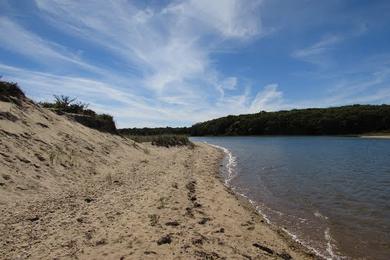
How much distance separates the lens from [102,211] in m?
10.7

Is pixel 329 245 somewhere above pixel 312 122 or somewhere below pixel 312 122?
below

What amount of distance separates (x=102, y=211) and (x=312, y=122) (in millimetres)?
120994

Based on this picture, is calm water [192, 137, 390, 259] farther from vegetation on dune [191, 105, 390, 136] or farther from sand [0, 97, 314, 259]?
vegetation on dune [191, 105, 390, 136]

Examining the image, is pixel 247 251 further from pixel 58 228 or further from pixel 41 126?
pixel 41 126

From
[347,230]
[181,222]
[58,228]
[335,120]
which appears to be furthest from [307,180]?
[335,120]

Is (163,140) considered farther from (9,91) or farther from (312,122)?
(312,122)

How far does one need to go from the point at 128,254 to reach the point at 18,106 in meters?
14.8

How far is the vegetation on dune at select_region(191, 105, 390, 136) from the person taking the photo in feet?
367

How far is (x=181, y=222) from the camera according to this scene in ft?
33.4

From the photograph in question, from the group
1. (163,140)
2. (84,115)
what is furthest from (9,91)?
(163,140)

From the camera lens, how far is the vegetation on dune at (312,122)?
112 m

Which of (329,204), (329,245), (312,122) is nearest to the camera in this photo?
(329,245)

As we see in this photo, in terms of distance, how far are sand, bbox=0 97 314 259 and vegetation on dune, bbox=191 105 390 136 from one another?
345 ft

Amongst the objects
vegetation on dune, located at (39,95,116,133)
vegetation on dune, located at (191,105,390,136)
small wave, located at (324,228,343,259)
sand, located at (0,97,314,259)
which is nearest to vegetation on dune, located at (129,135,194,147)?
vegetation on dune, located at (39,95,116,133)
